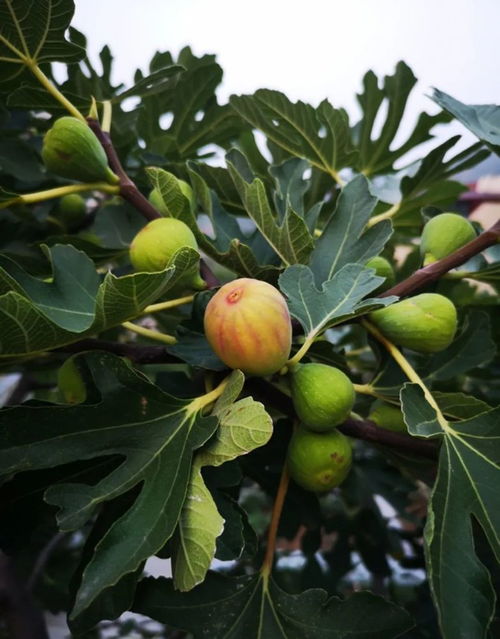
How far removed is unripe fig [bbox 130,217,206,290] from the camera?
2.49 ft

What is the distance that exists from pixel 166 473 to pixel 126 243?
0.65m

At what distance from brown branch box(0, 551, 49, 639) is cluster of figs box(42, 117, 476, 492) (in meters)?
0.72

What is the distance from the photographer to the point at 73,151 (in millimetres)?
819

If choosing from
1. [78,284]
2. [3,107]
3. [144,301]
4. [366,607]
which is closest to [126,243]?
[3,107]

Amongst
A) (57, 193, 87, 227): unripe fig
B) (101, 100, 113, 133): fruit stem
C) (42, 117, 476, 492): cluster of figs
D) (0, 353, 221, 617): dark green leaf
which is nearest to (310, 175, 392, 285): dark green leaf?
(42, 117, 476, 492): cluster of figs

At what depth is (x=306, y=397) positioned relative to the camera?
2.39 ft

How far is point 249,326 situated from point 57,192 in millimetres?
392

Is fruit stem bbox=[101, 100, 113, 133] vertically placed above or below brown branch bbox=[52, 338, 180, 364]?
above

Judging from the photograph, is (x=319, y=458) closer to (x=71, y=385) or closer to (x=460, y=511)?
(x=460, y=511)

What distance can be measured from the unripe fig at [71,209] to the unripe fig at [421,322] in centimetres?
92

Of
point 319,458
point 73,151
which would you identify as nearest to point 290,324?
point 319,458

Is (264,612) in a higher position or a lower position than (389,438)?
lower

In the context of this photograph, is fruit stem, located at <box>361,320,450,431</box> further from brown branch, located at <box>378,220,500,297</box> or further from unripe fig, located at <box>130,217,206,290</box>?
unripe fig, located at <box>130,217,206,290</box>

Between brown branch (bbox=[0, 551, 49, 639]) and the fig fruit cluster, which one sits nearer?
the fig fruit cluster
